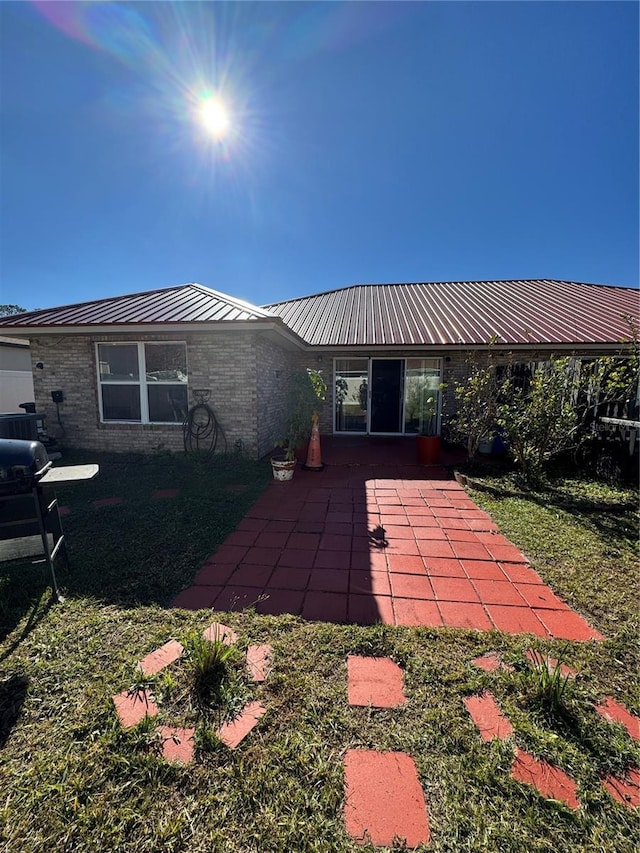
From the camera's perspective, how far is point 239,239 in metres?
9.12

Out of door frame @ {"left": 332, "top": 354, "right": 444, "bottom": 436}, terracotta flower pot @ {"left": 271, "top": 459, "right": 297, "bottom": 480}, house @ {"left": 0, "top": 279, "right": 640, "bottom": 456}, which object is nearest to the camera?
terracotta flower pot @ {"left": 271, "top": 459, "right": 297, "bottom": 480}

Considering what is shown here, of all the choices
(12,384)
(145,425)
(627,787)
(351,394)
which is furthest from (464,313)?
(12,384)

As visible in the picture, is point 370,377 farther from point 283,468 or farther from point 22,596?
point 22,596

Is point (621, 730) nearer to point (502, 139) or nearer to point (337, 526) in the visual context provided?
point (337, 526)

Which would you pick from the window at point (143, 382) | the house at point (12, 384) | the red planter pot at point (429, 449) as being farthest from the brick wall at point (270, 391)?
the house at point (12, 384)

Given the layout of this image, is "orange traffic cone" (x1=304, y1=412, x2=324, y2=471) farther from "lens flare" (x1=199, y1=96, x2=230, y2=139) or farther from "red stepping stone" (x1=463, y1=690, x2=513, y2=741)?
"lens flare" (x1=199, y1=96, x2=230, y2=139)

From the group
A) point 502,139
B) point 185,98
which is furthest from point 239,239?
point 502,139

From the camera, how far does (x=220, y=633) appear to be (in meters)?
2.37

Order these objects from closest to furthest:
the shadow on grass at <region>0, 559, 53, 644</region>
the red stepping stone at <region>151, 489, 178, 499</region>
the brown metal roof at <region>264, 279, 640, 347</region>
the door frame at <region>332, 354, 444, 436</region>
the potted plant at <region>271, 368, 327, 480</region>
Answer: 1. the shadow on grass at <region>0, 559, 53, 644</region>
2. the red stepping stone at <region>151, 489, 178, 499</region>
3. the potted plant at <region>271, 368, 327, 480</region>
4. the brown metal roof at <region>264, 279, 640, 347</region>
5. the door frame at <region>332, 354, 444, 436</region>

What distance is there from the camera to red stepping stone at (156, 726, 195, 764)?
1540 millimetres

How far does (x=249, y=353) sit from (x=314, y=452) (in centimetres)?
227

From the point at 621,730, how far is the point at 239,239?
1039 cm

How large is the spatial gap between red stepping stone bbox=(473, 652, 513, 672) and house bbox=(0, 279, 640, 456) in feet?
17.3

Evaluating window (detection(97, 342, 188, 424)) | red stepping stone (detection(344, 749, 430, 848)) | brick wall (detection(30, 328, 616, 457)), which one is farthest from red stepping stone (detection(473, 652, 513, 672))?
window (detection(97, 342, 188, 424))
